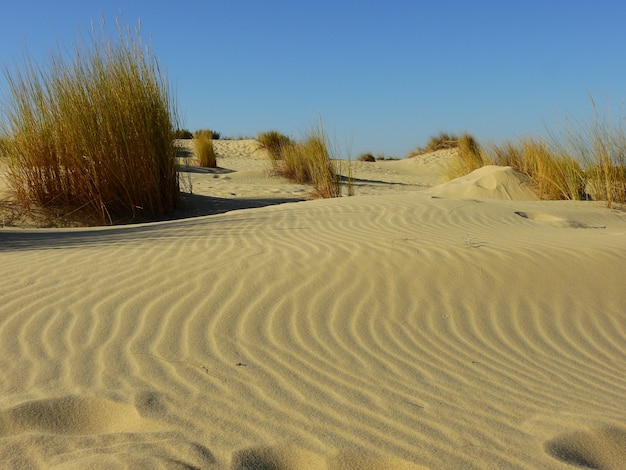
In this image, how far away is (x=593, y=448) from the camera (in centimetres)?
220

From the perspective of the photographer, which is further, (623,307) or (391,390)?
(623,307)

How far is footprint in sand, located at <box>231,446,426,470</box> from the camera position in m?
1.99

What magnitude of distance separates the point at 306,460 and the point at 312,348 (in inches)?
43.3

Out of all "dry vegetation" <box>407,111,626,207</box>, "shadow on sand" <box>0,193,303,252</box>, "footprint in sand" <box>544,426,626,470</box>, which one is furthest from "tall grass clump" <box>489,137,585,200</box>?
"footprint in sand" <box>544,426,626,470</box>

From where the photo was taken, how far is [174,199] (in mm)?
9180

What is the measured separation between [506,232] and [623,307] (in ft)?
6.05

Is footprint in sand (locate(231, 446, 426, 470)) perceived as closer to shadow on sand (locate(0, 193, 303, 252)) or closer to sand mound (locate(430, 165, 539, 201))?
shadow on sand (locate(0, 193, 303, 252))

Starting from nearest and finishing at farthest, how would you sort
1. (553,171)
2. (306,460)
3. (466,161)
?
(306,460)
(553,171)
(466,161)

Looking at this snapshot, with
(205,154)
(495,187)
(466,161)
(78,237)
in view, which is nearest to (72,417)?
(78,237)

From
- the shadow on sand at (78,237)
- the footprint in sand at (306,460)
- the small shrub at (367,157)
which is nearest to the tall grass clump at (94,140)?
the shadow on sand at (78,237)

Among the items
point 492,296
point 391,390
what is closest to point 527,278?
point 492,296

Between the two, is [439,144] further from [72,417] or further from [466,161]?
[72,417]

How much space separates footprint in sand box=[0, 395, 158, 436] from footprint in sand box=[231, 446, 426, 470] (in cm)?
40

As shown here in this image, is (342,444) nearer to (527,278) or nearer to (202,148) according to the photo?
(527,278)
